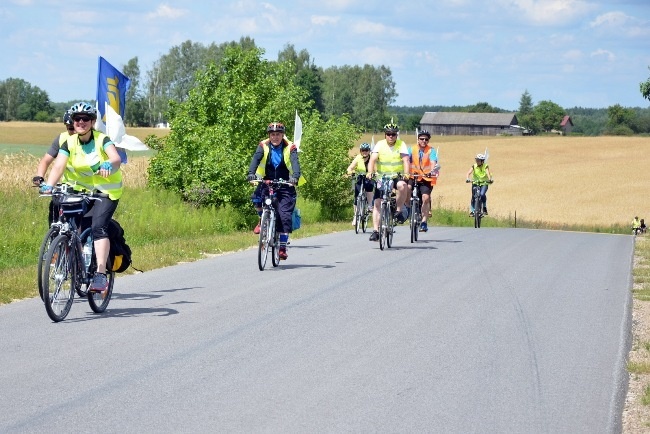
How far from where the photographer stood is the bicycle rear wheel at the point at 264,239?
14719 millimetres

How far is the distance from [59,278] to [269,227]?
5.75 m

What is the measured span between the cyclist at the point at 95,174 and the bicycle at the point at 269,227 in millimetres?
4620

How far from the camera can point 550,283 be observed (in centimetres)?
1451

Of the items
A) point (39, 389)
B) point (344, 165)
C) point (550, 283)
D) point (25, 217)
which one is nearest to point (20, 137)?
point (344, 165)

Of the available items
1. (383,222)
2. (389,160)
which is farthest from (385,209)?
(389,160)

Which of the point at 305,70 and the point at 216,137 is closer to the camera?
the point at 216,137

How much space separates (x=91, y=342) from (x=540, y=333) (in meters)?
4.06

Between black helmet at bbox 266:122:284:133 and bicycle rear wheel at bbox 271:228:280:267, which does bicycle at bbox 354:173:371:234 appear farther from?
black helmet at bbox 266:122:284:133

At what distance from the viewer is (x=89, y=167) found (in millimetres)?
10102

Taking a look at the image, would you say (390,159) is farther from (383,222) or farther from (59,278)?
(59,278)

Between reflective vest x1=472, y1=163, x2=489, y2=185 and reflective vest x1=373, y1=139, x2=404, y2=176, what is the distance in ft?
40.9

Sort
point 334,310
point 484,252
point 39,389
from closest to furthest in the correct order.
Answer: point 39,389, point 334,310, point 484,252

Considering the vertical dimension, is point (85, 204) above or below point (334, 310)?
above

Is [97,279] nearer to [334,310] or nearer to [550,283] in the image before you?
[334,310]
